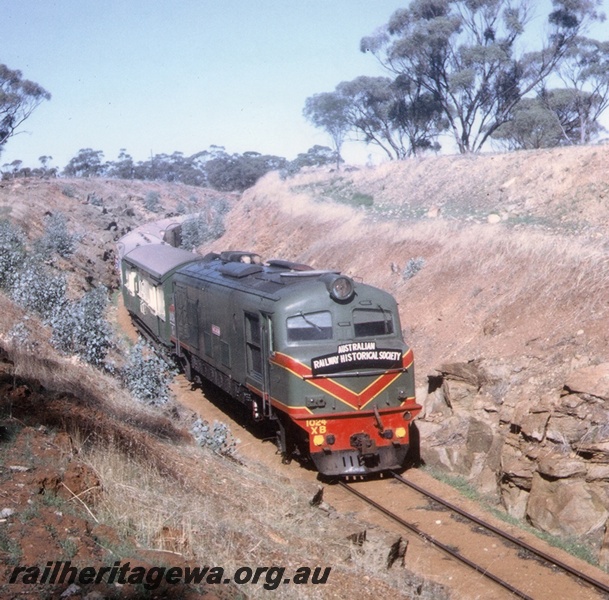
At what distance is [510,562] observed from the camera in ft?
32.7

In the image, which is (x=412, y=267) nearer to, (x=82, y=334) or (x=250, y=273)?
(x=250, y=273)

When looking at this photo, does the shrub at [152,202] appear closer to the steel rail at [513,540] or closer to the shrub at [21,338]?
the shrub at [21,338]

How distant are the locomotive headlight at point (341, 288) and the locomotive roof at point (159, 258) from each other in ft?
29.9

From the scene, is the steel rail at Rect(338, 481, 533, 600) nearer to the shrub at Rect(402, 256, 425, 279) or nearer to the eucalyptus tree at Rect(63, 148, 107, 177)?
the shrub at Rect(402, 256, 425, 279)

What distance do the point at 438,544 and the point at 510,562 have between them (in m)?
1.02

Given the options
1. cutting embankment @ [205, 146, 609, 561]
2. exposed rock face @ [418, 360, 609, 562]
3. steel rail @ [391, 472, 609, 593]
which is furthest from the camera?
cutting embankment @ [205, 146, 609, 561]

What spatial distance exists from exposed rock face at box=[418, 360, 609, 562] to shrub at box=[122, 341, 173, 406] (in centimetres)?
572

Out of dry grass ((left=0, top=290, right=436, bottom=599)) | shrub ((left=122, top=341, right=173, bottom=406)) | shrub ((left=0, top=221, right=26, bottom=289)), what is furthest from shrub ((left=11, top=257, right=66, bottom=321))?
dry grass ((left=0, top=290, right=436, bottom=599))

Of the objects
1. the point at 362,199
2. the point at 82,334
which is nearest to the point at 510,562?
the point at 82,334

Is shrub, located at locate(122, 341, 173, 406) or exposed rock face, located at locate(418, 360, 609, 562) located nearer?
exposed rock face, located at locate(418, 360, 609, 562)

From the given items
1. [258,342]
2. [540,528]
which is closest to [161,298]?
[258,342]

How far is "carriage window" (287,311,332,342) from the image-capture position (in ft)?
41.5

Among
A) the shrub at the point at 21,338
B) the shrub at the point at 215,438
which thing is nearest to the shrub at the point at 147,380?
the shrub at the point at 21,338

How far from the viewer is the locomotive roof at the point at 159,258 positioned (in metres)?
21.8
